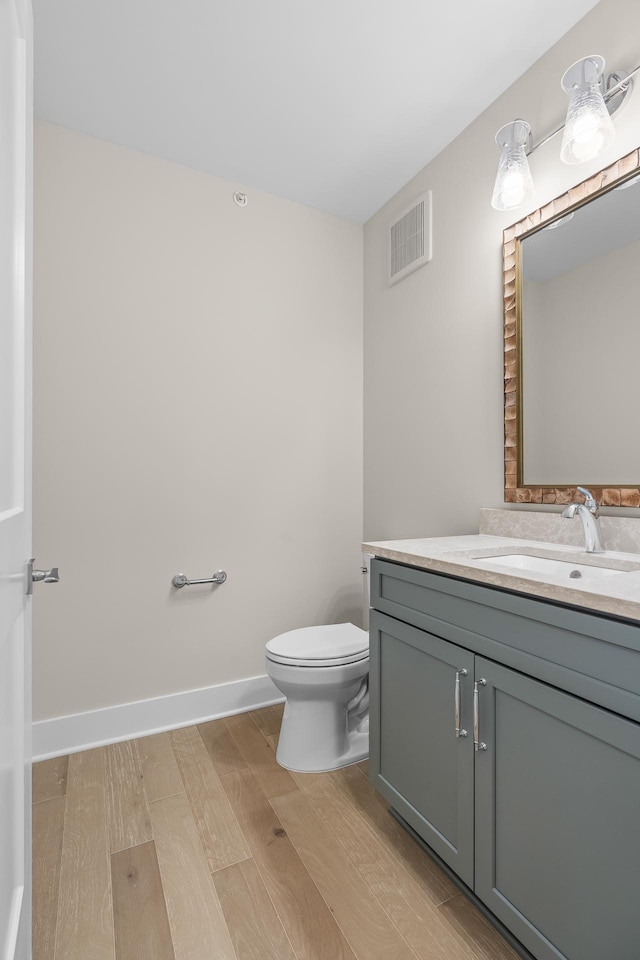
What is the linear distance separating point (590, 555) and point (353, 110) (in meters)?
1.81

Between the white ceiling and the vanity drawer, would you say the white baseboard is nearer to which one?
the vanity drawer

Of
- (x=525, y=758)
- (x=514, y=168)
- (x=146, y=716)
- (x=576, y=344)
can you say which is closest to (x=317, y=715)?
(x=146, y=716)

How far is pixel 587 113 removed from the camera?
130 centimetres

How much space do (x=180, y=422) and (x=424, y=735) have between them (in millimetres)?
1558

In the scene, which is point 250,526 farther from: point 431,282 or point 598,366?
point 598,366

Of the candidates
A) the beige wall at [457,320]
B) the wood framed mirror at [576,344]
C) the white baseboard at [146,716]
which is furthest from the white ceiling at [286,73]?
the white baseboard at [146,716]

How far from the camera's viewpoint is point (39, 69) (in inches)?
65.5

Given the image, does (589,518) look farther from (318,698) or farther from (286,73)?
(286,73)

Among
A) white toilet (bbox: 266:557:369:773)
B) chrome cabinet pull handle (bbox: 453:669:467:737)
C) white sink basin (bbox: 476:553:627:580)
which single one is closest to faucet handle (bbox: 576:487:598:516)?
white sink basin (bbox: 476:553:627:580)

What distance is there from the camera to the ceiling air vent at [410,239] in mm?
2096

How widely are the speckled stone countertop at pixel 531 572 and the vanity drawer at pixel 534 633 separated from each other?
3cm

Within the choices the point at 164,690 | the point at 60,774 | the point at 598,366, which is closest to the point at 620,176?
the point at 598,366

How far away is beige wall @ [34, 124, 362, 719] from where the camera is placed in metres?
1.92

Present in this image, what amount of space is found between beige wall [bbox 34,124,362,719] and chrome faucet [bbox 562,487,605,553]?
53.0 inches
